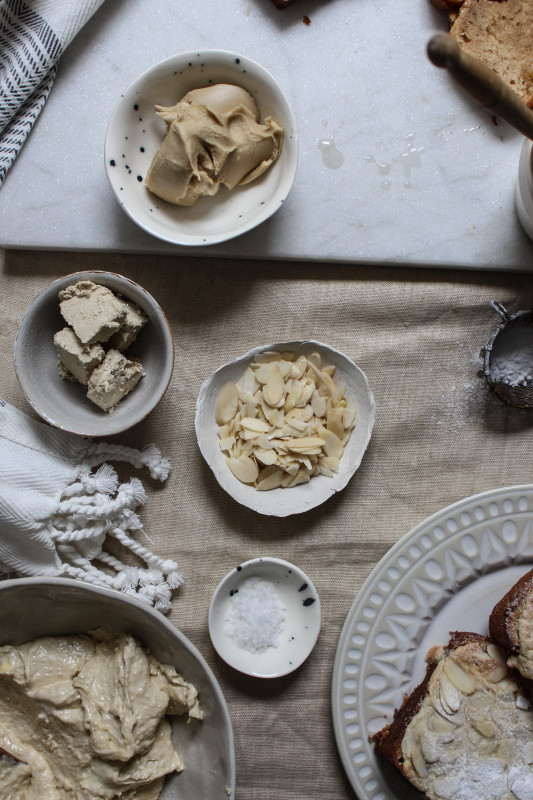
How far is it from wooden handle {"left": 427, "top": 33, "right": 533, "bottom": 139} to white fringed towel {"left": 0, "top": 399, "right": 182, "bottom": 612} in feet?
2.80

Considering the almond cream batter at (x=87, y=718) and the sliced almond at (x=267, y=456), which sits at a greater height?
the sliced almond at (x=267, y=456)

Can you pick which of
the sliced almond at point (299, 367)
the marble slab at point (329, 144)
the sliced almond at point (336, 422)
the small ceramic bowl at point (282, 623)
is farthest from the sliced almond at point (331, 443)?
the marble slab at point (329, 144)

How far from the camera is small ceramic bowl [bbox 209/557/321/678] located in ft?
4.32

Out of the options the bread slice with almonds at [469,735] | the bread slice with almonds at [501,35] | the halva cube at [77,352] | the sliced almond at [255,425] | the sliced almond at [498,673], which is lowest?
the bread slice with almonds at [469,735]

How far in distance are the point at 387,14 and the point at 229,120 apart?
1.40ft

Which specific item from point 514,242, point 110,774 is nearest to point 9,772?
point 110,774

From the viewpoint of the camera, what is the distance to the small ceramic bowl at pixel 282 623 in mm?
1315

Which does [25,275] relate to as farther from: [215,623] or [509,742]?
[509,742]

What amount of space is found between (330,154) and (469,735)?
1116 mm

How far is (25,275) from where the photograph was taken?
1.40m

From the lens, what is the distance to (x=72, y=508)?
4.35 ft

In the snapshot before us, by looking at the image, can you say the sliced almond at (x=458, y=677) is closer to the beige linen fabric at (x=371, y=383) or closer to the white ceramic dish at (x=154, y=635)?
the beige linen fabric at (x=371, y=383)

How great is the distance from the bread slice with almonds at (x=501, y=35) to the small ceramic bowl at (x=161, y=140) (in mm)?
401

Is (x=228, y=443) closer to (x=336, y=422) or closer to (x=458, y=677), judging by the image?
(x=336, y=422)
